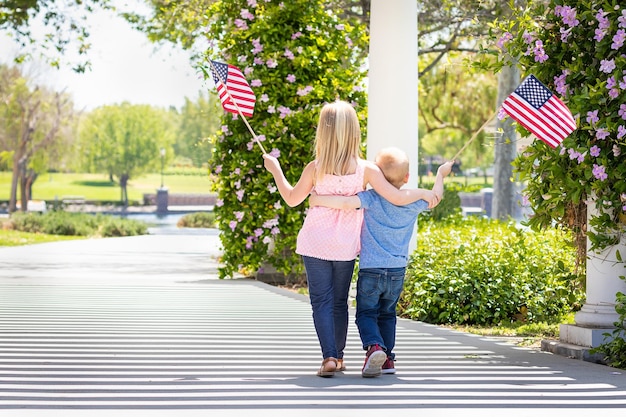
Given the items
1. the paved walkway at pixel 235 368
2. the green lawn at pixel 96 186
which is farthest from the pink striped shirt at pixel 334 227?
the green lawn at pixel 96 186

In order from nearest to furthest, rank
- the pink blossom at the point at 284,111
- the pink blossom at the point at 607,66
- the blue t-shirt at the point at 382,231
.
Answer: the blue t-shirt at the point at 382,231 < the pink blossom at the point at 607,66 < the pink blossom at the point at 284,111

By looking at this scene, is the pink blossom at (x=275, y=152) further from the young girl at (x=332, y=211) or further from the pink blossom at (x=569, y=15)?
the young girl at (x=332, y=211)

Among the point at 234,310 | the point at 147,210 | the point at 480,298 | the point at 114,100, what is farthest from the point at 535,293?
the point at 114,100

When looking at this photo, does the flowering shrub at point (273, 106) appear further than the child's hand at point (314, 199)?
Yes

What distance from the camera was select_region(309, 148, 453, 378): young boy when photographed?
21.9 feet

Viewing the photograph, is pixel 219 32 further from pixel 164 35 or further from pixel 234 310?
pixel 164 35

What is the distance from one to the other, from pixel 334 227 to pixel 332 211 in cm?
11

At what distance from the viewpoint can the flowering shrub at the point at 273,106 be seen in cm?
1427

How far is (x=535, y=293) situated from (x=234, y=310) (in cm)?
304

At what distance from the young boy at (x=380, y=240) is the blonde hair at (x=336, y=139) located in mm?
184

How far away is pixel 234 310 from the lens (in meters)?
11.1

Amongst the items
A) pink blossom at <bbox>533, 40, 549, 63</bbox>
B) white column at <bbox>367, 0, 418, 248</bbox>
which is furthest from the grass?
pink blossom at <bbox>533, 40, 549, 63</bbox>

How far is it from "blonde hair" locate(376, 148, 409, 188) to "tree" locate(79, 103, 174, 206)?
225 feet

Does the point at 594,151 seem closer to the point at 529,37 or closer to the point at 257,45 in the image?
the point at 529,37
